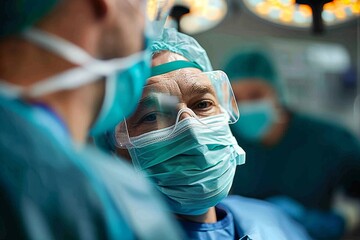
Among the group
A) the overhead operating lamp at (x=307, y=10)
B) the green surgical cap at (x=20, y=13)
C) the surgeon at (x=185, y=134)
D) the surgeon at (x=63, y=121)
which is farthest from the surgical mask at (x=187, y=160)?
the overhead operating lamp at (x=307, y=10)

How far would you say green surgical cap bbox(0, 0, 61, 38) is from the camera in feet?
1.80

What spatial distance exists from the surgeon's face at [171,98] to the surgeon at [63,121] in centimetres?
27

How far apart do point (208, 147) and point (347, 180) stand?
70.7 inches

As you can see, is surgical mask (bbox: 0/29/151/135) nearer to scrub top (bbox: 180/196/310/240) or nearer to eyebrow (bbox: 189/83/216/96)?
eyebrow (bbox: 189/83/216/96)

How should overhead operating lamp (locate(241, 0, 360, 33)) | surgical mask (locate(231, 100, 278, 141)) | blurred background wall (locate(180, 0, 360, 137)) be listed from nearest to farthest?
overhead operating lamp (locate(241, 0, 360, 33)) < surgical mask (locate(231, 100, 278, 141)) < blurred background wall (locate(180, 0, 360, 137))

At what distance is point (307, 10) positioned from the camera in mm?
1420

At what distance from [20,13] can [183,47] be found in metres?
0.47

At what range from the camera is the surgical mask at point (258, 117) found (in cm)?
225

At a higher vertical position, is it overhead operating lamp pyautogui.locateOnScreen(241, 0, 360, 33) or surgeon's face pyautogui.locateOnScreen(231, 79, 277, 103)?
overhead operating lamp pyautogui.locateOnScreen(241, 0, 360, 33)

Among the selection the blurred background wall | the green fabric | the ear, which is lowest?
the blurred background wall

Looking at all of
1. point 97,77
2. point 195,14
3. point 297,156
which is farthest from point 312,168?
point 97,77

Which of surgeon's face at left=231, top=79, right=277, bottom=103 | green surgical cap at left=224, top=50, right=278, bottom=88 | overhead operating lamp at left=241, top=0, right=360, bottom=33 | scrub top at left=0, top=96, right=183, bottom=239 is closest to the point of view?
scrub top at left=0, top=96, right=183, bottom=239

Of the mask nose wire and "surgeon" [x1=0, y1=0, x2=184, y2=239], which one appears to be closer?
"surgeon" [x1=0, y1=0, x2=184, y2=239]

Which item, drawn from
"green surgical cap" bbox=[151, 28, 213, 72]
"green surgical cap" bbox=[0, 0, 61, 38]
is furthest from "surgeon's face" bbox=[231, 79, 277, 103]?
"green surgical cap" bbox=[0, 0, 61, 38]
